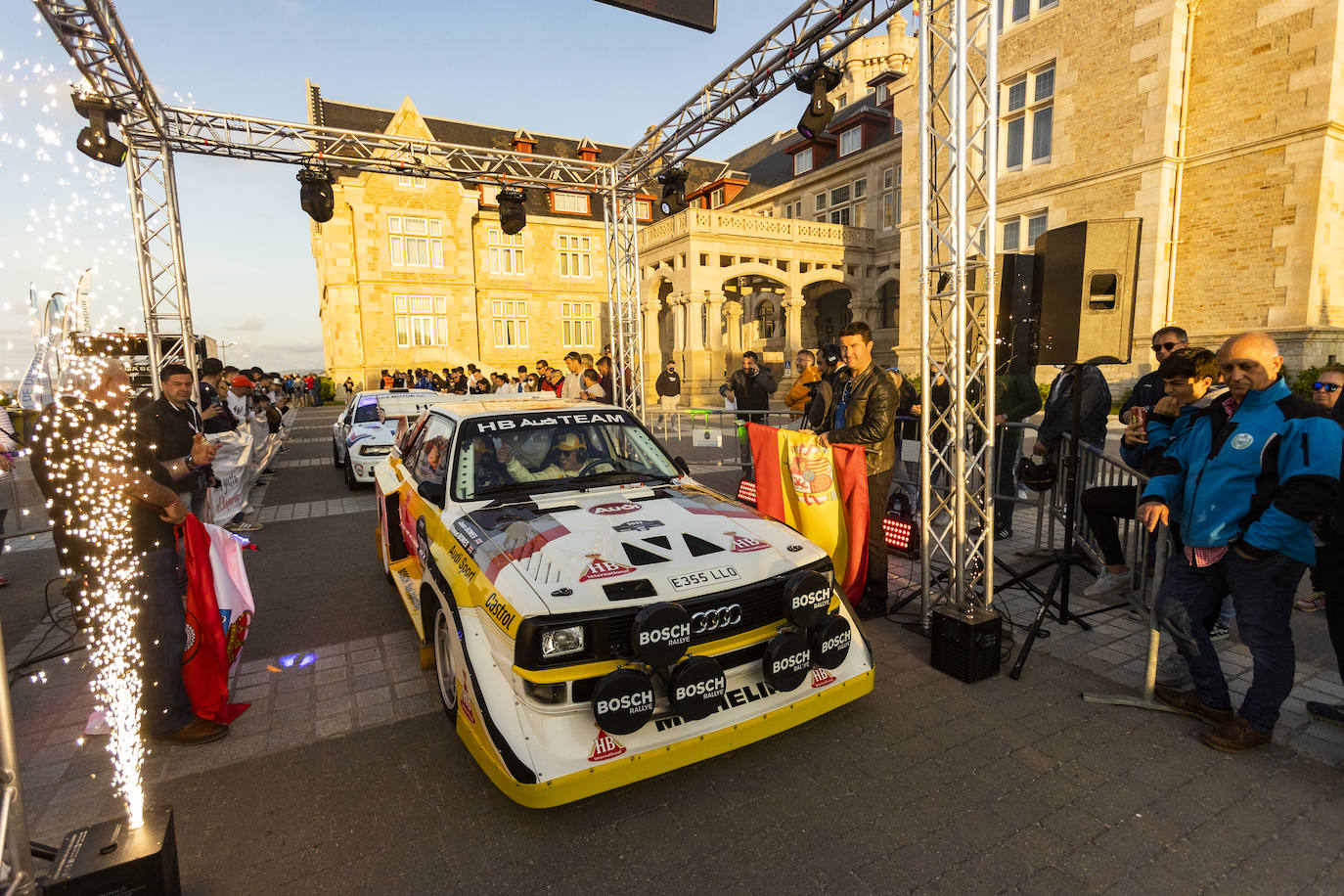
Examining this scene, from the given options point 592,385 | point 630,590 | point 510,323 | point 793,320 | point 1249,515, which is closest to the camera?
point 630,590

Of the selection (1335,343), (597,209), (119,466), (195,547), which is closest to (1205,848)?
(195,547)

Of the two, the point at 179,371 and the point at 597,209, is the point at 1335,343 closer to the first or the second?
the point at 179,371

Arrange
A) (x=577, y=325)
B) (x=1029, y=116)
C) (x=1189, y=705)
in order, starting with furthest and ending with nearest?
(x=577, y=325), (x=1029, y=116), (x=1189, y=705)

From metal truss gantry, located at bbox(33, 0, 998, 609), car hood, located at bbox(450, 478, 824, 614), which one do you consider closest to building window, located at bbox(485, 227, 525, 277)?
metal truss gantry, located at bbox(33, 0, 998, 609)

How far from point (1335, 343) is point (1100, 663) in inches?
605

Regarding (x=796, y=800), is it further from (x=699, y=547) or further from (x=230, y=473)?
(x=230, y=473)

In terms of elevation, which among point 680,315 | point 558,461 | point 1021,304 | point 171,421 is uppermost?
point 680,315

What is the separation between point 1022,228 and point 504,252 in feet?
86.9

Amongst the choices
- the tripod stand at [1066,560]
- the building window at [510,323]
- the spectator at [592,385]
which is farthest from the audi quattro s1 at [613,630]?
the building window at [510,323]

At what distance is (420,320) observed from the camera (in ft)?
109

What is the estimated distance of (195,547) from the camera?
3.44 m

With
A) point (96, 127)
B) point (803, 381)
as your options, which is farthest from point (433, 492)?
point (96, 127)

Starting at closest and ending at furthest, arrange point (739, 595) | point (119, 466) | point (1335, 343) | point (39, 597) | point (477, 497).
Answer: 1. point (739, 595)
2. point (119, 466)
3. point (477, 497)
4. point (39, 597)
5. point (1335, 343)

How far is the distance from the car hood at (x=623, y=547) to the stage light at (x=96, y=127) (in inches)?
365
